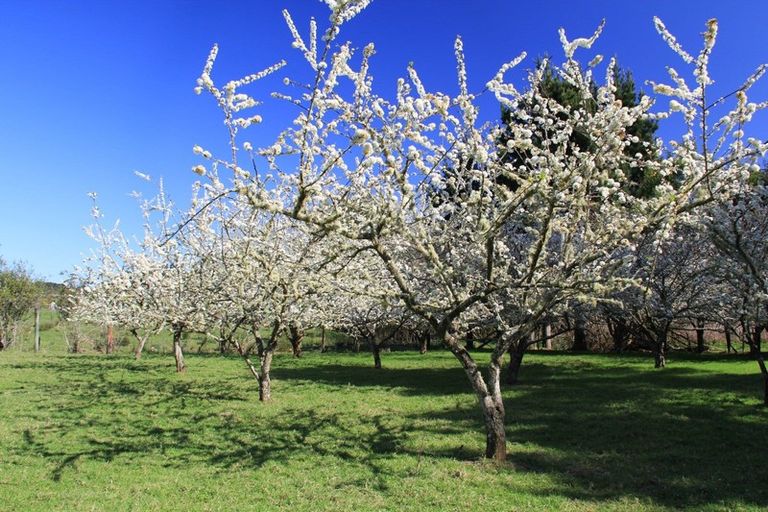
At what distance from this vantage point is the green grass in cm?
655

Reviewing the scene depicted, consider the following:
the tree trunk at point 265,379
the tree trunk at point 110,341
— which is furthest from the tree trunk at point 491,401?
the tree trunk at point 110,341

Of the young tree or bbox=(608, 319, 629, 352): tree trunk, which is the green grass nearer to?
bbox=(608, 319, 629, 352): tree trunk

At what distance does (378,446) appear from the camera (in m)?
9.02

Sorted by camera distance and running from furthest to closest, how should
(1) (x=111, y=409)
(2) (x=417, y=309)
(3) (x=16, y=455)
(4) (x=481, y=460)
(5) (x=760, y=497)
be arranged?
(1) (x=111, y=409) < (3) (x=16, y=455) < (4) (x=481, y=460) < (2) (x=417, y=309) < (5) (x=760, y=497)

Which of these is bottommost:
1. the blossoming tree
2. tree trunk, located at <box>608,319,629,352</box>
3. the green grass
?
the green grass

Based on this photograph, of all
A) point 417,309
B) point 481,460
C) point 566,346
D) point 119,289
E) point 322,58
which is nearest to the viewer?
point 322,58

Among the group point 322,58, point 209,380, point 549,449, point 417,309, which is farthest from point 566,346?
point 322,58

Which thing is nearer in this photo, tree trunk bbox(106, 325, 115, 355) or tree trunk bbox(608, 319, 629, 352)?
tree trunk bbox(608, 319, 629, 352)

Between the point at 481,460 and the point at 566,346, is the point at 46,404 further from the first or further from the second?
the point at 566,346

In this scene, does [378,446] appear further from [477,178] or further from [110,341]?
[110,341]

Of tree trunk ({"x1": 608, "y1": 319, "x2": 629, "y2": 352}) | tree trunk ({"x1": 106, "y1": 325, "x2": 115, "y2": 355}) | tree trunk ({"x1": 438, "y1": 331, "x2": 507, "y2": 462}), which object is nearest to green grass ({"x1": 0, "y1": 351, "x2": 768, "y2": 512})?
tree trunk ({"x1": 438, "y1": 331, "x2": 507, "y2": 462})

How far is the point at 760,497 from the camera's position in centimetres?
647

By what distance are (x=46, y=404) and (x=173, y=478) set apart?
7.46 m

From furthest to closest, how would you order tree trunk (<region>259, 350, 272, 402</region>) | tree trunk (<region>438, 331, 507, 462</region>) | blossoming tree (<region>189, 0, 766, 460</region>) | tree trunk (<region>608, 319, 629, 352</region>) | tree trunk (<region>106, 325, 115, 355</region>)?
tree trunk (<region>106, 325, 115, 355</region>) → tree trunk (<region>608, 319, 629, 352</region>) → tree trunk (<region>259, 350, 272, 402</region>) → tree trunk (<region>438, 331, 507, 462</region>) → blossoming tree (<region>189, 0, 766, 460</region>)
